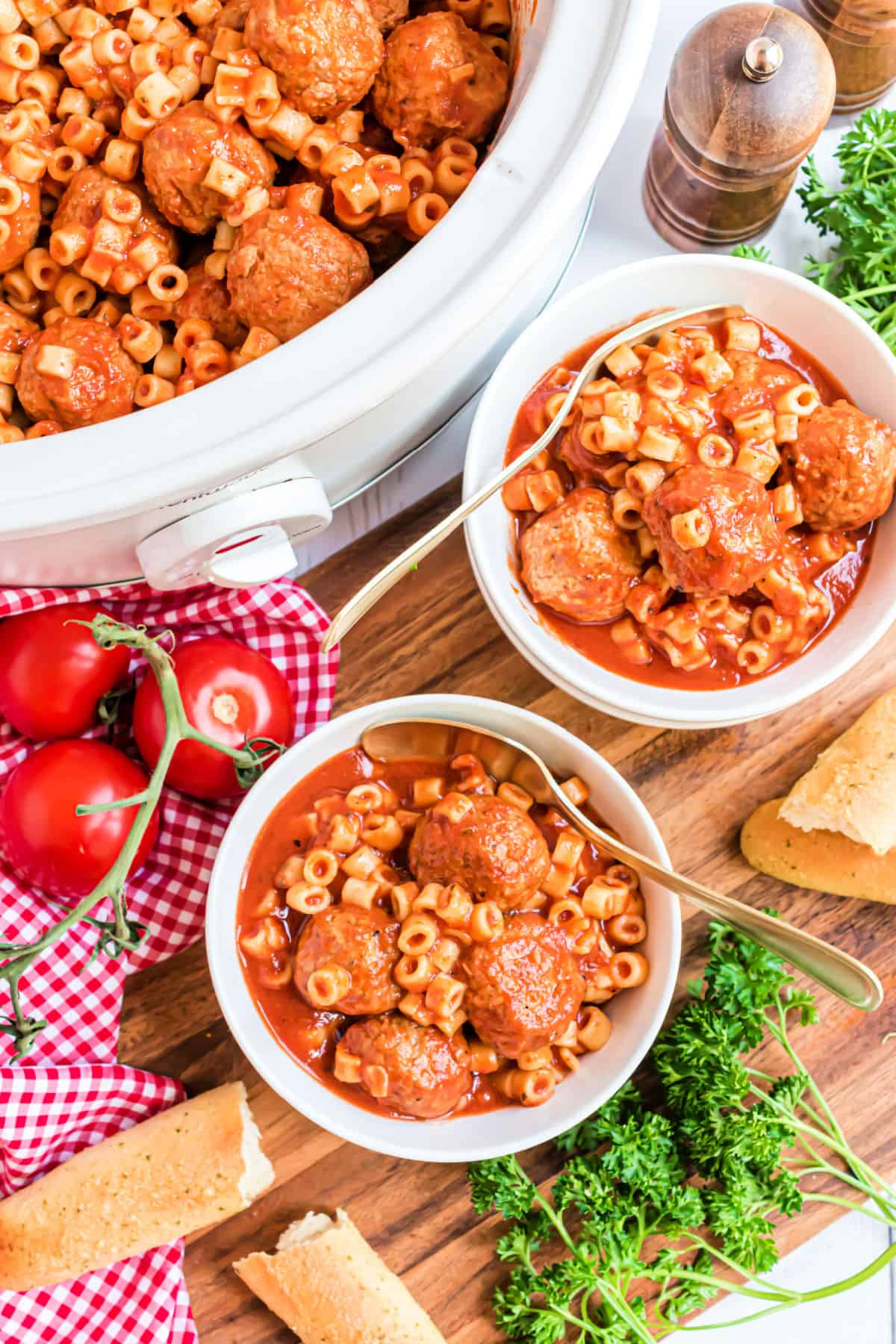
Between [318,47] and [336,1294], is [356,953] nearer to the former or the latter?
[336,1294]

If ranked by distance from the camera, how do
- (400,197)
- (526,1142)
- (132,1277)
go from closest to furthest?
1. (400,197)
2. (526,1142)
3. (132,1277)

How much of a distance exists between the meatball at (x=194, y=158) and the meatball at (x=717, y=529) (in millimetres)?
706

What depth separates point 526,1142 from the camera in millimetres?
1790

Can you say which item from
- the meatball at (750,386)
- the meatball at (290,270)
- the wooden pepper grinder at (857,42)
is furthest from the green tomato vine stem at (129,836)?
the wooden pepper grinder at (857,42)

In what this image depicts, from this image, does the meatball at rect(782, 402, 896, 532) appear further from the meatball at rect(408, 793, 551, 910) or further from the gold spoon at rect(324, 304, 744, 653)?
the meatball at rect(408, 793, 551, 910)

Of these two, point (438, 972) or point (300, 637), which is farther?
point (300, 637)

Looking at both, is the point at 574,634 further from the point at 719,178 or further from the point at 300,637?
the point at 719,178

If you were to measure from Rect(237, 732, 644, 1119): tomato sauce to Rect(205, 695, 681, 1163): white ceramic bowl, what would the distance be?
2 centimetres

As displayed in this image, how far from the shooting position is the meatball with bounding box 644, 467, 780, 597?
1677mm

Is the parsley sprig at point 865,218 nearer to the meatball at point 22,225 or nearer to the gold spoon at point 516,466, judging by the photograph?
the gold spoon at point 516,466

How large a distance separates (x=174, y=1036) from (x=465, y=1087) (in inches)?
21.3

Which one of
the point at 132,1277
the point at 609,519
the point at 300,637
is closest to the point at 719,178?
the point at 609,519

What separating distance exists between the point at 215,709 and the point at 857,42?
1.53 meters

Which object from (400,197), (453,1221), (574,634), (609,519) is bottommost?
(453,1221)
